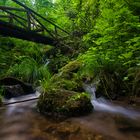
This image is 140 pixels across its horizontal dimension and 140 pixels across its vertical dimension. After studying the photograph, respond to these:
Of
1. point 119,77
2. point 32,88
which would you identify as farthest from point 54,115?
point 32,88

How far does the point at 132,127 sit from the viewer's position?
4863 mm

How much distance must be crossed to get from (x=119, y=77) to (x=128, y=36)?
1289 millimetres

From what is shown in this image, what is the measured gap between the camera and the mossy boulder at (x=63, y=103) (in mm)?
Answer: 5664

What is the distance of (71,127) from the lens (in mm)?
4941

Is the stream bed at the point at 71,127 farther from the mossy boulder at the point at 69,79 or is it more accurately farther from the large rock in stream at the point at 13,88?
the large rock in stream at the point at 13,88

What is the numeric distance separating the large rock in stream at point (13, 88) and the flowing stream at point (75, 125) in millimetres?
2079

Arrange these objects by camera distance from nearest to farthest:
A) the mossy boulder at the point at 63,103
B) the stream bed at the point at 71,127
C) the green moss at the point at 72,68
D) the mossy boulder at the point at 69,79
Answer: the stream bed at the point at 71,127
the mossy boulder at the point at 63,103
the mossy boulder at the point at 69,79
the green moss at the point at 72,68

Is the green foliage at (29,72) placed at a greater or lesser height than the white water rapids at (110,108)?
greater

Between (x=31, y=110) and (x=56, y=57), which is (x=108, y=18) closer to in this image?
(x=31, y=110)

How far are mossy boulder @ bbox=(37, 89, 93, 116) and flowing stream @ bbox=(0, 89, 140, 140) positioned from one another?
0.21 m

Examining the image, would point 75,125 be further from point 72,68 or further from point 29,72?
point 29,72

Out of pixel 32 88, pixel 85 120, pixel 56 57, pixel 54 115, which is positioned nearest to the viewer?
pixel 85 120

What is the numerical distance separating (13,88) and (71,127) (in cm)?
440

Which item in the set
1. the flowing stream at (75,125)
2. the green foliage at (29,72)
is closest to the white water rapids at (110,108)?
the flowing stream at (75,125)
